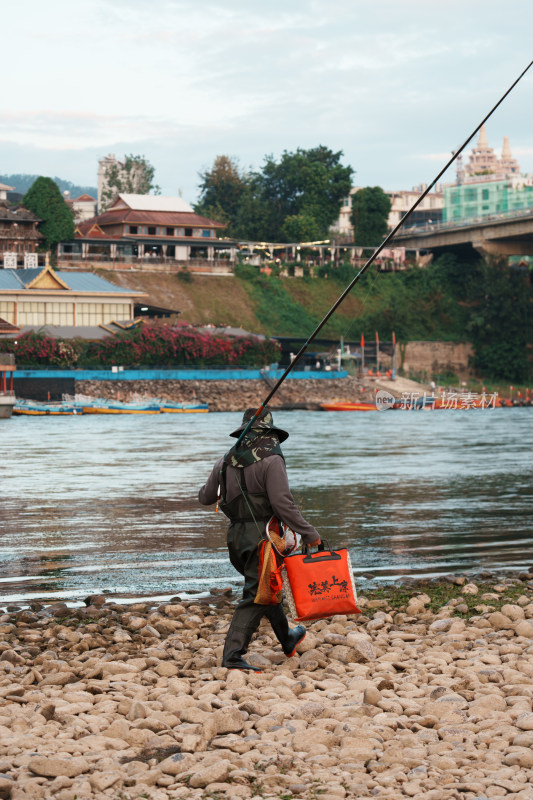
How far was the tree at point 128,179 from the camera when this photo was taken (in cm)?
10794

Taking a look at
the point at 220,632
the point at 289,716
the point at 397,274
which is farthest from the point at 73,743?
the point at 397,274

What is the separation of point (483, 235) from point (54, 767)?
86.0m

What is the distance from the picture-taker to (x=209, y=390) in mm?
67938

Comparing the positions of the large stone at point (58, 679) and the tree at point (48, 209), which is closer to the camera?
the large stone at point (58, 679)

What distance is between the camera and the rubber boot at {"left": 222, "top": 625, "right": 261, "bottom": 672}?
756 cm

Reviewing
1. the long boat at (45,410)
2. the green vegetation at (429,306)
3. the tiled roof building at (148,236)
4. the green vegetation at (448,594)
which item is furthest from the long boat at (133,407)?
the green vegetation at (448,594)

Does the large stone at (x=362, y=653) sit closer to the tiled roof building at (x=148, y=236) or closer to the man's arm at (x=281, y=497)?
the man's arm at (x=281, y=497)

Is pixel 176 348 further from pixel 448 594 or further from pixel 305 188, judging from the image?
pixel 448 594

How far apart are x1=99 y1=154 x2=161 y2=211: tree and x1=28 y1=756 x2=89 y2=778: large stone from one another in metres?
105

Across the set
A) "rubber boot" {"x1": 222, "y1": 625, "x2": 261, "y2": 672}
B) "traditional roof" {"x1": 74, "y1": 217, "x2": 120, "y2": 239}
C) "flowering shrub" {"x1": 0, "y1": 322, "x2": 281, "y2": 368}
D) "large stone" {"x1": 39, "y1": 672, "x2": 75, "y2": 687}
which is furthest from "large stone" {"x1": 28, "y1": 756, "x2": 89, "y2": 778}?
A: "traditional roof" {"x1": 74, "y1": 217, "x2": 120, "y2": 239}

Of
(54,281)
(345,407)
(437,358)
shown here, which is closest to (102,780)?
(345,407)

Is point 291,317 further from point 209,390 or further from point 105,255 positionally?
point 209,390

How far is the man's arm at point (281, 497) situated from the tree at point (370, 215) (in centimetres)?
9178

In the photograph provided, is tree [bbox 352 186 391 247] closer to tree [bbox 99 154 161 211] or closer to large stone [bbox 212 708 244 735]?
tree [bbox 99 154 161 211]
